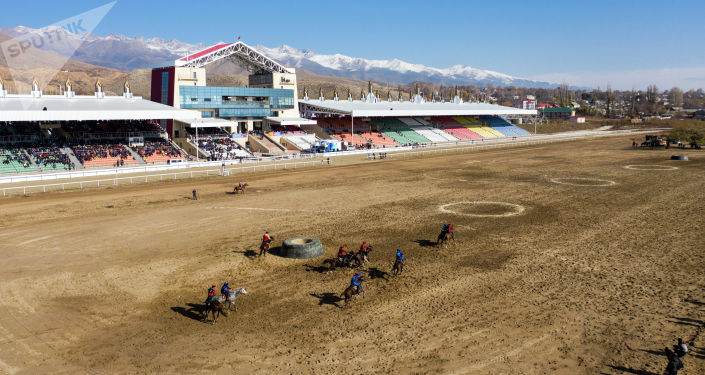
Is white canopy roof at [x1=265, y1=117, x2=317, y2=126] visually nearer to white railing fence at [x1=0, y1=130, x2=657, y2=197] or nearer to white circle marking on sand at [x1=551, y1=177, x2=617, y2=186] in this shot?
white railing fence at [x1=0, y1=130, x2=657, y2=197]

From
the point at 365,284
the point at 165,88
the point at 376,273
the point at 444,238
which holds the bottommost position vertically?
the point at 365,284

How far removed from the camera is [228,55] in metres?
81.1

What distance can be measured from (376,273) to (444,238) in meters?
5.97

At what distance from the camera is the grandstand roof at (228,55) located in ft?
257

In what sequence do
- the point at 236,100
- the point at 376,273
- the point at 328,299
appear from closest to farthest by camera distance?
the point at 328,299 → the point at 376,273 → the point at 236,100

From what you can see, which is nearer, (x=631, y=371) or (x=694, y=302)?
(x=631, y=371)

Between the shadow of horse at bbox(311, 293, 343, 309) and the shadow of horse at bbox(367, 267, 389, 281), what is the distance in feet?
8.34

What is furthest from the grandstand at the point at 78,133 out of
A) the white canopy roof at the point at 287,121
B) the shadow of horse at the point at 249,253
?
the shadow of horse at the point at 249,253

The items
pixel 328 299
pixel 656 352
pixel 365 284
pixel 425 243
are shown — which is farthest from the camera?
pixel 425 243

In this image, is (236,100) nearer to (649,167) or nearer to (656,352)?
(649,167)

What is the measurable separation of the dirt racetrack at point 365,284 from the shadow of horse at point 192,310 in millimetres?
100

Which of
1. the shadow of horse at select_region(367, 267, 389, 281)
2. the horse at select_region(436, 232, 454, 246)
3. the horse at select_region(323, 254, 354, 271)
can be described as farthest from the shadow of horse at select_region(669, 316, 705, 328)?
the horse at select_region(323, 254, 354, 271)

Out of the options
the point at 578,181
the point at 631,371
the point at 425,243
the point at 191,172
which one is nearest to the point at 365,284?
the point at 425,243

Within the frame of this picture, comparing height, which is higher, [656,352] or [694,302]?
[694,302]
